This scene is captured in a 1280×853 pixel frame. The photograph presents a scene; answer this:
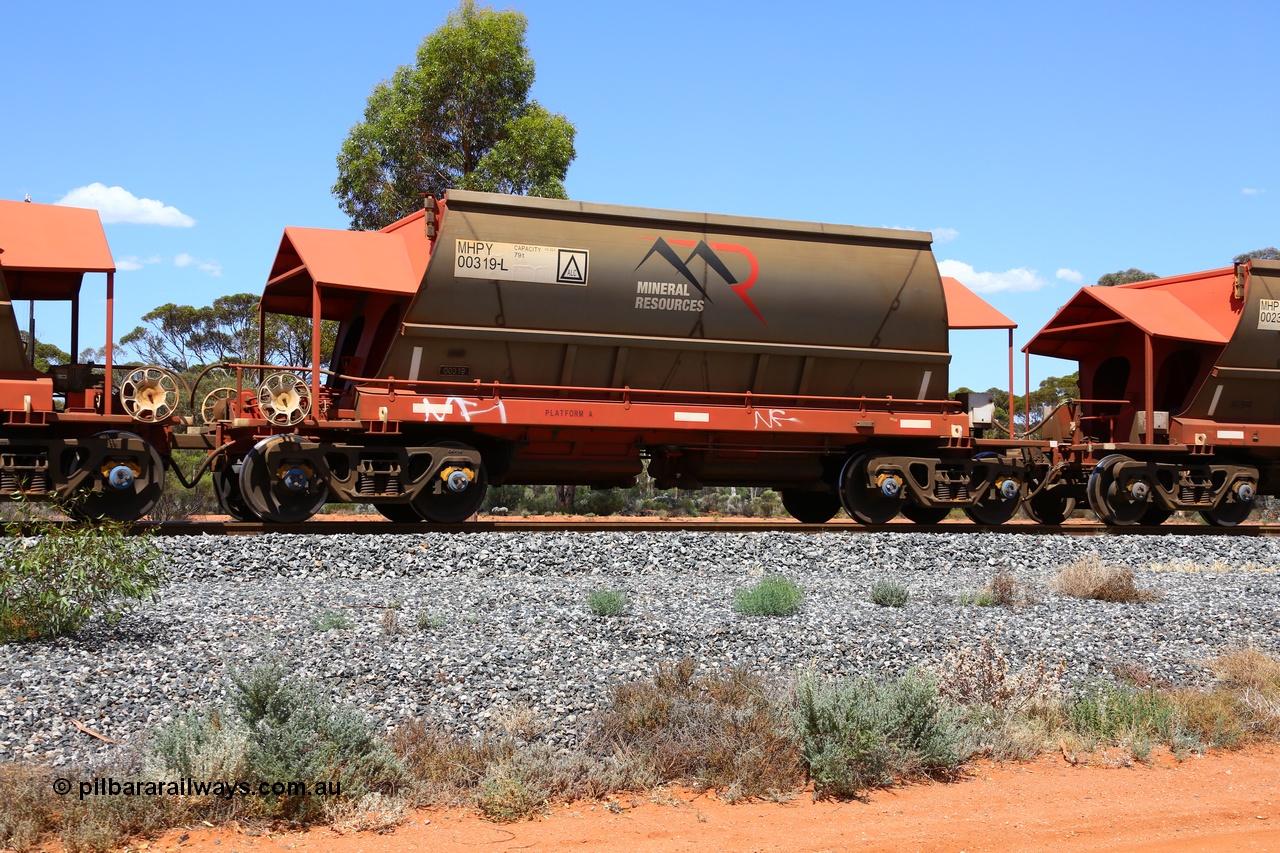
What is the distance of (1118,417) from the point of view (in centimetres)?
1775

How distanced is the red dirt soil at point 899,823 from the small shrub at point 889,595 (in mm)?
3229

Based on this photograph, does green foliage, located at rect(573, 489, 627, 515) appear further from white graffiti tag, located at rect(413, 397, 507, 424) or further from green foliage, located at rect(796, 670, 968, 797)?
green foliage, located at rect(796, 670, 968, 797)

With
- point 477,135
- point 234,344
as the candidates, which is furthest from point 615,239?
point 234,344

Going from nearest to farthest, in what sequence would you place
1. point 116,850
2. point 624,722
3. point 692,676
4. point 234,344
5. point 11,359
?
point 116,850 < point 624,722 < point 692,676 < point 11,359 < point 234,344

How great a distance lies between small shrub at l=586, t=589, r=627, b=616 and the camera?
27.3 feet

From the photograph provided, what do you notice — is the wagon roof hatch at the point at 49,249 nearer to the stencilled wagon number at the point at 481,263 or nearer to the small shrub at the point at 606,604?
the stencilled wagon number at the point at 481,263

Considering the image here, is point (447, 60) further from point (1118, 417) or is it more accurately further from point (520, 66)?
point (1118, 417)

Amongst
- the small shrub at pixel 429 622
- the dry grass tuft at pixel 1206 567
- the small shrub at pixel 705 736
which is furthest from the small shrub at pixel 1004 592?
the small shrub at pixel 429 622

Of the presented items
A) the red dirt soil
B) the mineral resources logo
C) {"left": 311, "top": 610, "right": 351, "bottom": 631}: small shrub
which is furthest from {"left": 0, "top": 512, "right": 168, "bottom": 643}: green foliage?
the mineral resources logo

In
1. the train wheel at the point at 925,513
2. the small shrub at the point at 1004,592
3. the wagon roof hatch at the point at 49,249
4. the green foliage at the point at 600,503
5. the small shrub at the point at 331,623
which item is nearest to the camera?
the small shrub at the point at 331,623

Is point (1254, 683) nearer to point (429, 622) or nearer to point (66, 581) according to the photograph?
point (429, 622)

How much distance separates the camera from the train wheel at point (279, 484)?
12.2 m

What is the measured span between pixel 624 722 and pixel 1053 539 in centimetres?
904

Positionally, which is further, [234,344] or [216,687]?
[234,344]
